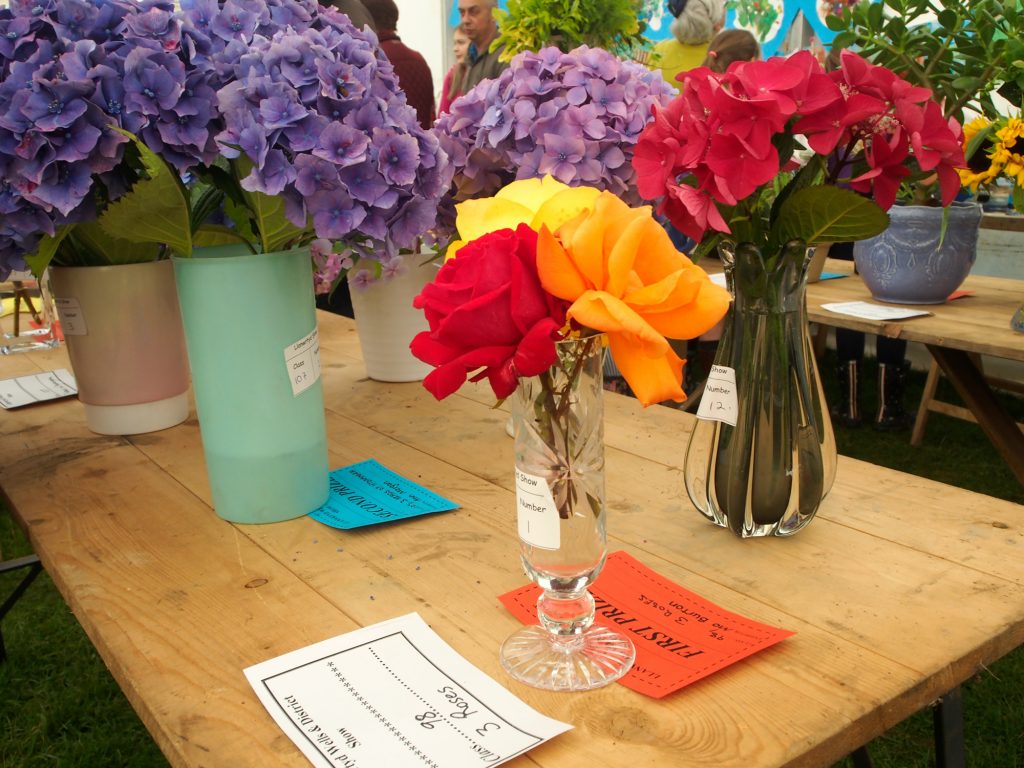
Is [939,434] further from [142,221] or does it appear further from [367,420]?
[142,221]

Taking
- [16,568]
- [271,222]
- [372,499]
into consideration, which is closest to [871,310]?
[372,499]

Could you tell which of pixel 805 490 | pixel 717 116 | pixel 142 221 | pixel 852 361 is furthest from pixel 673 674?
pixel 852 361

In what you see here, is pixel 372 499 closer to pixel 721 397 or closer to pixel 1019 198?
pixel 721 397

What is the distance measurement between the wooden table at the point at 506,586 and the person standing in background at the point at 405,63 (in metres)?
2.09

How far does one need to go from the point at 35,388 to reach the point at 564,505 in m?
1.26

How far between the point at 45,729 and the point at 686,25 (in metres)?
3.05

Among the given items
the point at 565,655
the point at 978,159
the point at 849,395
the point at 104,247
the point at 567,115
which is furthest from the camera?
the point at 849,395

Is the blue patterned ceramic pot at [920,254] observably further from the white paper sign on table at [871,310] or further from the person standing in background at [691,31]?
the person standing in background at [691,31]

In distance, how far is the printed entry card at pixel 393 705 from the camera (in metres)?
0.60

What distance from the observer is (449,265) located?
1.96 ft

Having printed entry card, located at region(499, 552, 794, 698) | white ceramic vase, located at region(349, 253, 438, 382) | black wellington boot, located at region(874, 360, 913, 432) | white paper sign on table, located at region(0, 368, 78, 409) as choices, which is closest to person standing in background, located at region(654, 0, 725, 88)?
black wellington boot, located at region(874, 360, 913, 432)

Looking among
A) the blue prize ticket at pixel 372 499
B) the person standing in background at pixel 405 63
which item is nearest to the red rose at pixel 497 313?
the blue prize ticket at pixel 372 499

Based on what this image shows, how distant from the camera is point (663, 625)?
0.76m

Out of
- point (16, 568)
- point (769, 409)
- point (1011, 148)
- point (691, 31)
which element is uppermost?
point (691, 31)
